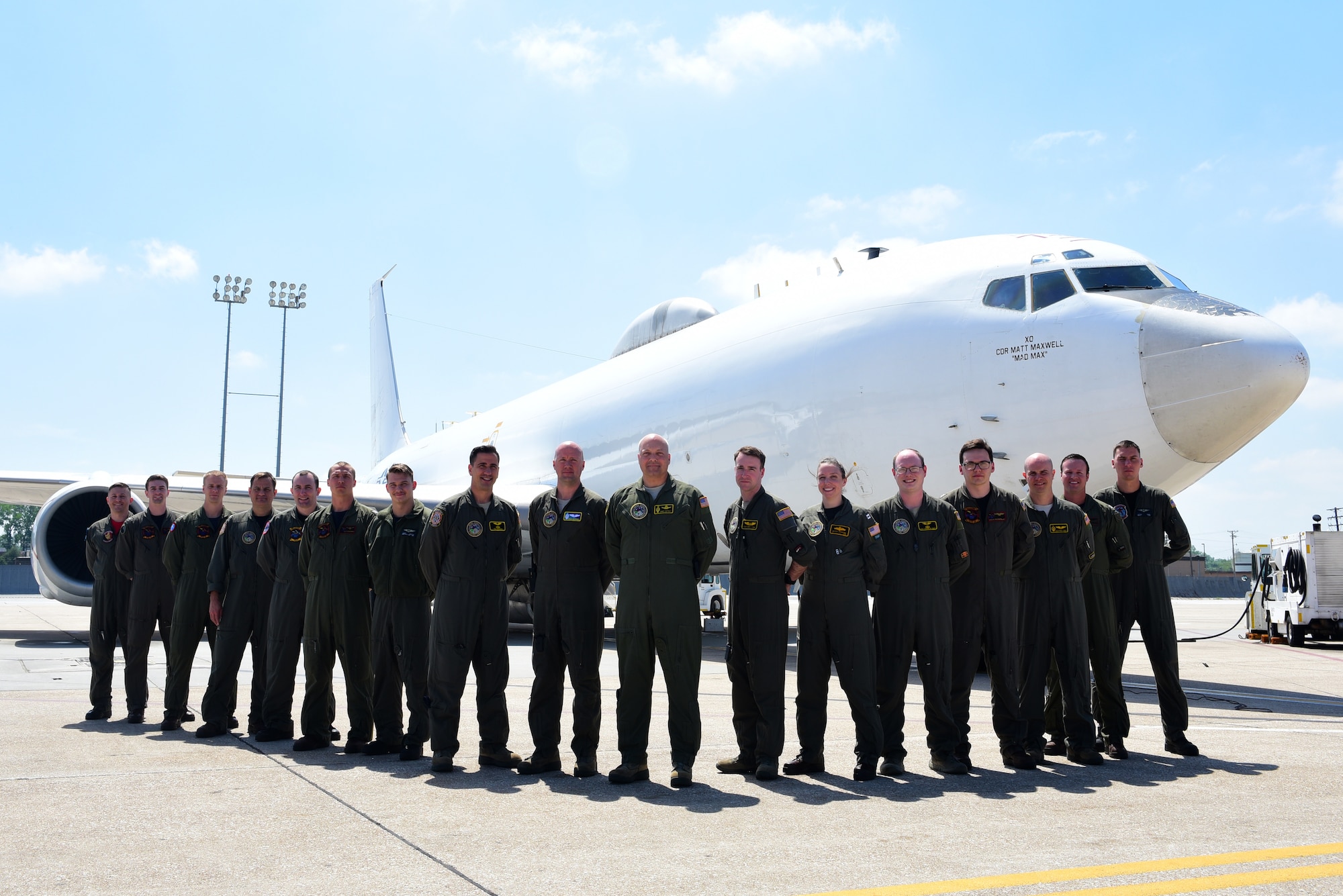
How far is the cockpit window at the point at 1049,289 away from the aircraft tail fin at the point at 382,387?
77.0ft

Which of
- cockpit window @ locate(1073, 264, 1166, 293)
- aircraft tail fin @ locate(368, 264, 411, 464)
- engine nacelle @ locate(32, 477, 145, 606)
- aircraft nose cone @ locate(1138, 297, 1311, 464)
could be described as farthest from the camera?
aircraft tail fin @ locate(368, 264, 411, 464)

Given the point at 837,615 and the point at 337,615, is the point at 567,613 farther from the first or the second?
the point at 337,615

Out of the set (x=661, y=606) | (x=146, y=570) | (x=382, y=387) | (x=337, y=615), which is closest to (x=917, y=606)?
(x=661, y=606)

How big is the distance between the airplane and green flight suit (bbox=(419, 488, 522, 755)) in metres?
1.29

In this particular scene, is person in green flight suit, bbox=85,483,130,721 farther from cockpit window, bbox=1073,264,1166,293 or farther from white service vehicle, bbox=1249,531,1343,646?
white service vehicle, bbox=1249,531,1343,646

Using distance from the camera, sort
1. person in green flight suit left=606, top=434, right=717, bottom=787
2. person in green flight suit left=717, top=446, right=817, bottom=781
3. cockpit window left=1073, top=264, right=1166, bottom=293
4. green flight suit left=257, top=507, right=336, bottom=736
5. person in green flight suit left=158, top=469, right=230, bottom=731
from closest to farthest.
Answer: person in green flight suit left=606, top=434, right=717, bottom=787, person in green flight suit left=717, top=446, right=817, bottom=781, green flight suit left=257, top=507, right=336, bottom=736, person in green flight suit left=158, top=469, right=230, bottom=731, cockpit window left=1073, top=264, right=1166, bottom=293

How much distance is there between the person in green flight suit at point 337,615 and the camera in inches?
249

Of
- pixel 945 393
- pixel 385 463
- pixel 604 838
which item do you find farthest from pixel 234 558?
pixel 385 463

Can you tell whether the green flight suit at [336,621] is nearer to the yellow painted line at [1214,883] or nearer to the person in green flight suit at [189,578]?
the person in green flight suit at [189,578]

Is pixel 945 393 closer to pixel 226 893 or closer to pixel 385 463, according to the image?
pixel 226 893

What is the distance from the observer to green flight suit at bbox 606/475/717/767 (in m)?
5.36

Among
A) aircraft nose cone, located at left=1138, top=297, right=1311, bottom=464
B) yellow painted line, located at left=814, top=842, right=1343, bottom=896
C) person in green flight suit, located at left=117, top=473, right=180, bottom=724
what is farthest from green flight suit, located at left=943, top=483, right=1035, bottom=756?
person in green flight suit, located at left=117, top=473, right=180, bottom=724

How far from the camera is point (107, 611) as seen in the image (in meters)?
8.05

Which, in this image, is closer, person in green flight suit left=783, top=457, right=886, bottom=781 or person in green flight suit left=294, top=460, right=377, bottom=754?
person in green flight suit left=783, top=457, right=886, bottom=781
